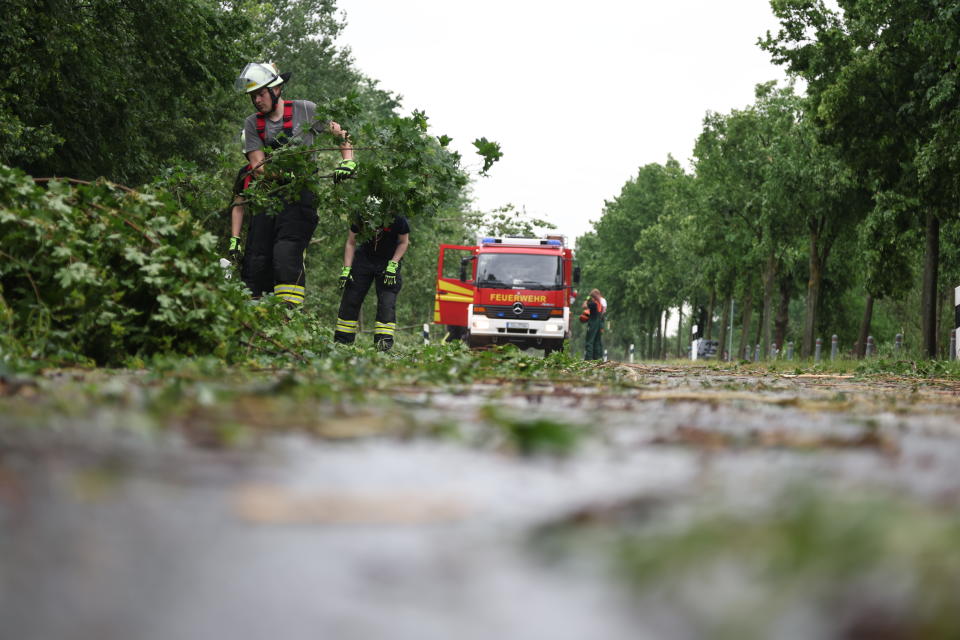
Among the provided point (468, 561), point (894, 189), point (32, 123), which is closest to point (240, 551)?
point (468, 561)

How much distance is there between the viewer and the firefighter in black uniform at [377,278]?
39.1ft

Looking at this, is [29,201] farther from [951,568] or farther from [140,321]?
[951,568]

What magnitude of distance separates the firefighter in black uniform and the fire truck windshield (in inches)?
613

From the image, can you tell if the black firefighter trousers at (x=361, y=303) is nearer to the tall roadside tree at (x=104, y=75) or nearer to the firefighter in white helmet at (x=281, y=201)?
the firefighter in white helmet at (x=281, y=201)

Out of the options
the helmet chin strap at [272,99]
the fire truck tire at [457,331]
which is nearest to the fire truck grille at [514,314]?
the fire truck tire at [457,331]

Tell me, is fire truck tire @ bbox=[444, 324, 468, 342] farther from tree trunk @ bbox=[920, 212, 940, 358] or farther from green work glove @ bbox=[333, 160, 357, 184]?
green work glove @ bbox=[333, 160, 357, 184]

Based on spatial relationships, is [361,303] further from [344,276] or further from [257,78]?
[257,78]

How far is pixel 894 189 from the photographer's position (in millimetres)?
24266

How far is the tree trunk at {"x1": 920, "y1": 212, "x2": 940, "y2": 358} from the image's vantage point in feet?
73.7

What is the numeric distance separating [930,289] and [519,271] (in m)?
10.1

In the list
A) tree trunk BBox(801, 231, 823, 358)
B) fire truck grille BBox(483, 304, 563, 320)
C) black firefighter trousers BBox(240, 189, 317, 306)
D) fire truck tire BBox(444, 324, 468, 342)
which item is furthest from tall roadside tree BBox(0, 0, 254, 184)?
tree trunk BBox(801, 231, 823, 358)

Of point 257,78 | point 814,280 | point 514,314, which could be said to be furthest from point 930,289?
point 257,78

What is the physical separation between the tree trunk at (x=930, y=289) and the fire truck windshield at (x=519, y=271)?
9005mm

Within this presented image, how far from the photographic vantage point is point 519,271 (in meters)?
28.7
